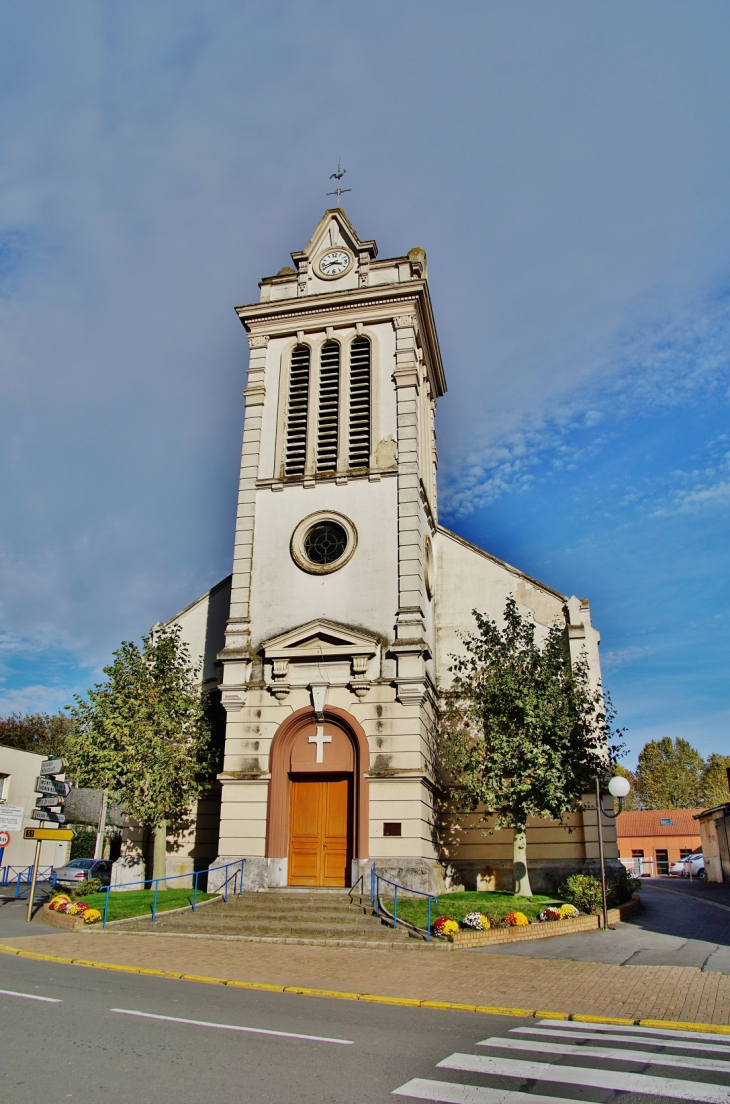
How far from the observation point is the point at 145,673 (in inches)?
974

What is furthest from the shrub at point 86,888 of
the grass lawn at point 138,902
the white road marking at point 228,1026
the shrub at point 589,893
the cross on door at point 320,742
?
the white road marking at point 228,1026

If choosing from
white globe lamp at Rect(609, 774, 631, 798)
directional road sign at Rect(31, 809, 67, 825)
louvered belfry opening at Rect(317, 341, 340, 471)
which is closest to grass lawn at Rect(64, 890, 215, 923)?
directional road sign at Rect(31, 809, 67, 825)

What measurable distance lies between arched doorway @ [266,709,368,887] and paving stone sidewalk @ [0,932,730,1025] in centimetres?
484

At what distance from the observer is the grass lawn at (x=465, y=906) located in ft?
56.2

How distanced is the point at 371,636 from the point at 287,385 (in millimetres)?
9498

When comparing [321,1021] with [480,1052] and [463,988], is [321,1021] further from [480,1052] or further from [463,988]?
[463,988]

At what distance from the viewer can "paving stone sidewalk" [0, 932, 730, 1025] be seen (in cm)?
1085

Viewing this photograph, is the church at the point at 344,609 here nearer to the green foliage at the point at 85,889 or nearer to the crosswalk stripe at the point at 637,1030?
the green foliage at the point at 85,889

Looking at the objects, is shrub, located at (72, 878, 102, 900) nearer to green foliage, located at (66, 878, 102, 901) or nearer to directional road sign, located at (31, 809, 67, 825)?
green foliage, located at (66, 878, 102, 901)

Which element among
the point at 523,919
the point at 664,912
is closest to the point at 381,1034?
the point at 523,919

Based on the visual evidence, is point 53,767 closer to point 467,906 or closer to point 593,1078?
point 467,906

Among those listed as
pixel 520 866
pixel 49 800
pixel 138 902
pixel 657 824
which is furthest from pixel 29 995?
pixel 657 824

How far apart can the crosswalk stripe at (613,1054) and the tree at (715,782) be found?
7100 centimetres

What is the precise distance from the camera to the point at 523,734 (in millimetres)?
21188
